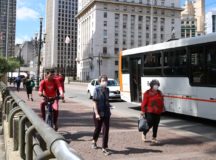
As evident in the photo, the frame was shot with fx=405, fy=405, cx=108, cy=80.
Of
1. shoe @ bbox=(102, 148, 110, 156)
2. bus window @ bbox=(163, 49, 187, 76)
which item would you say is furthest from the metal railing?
bus window @ bbox=(163, 49, 187, 76)

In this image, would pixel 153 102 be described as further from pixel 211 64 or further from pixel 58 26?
pixel 58 26

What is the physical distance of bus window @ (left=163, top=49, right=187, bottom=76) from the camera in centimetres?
1509

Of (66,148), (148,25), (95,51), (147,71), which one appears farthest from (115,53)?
(66,148)

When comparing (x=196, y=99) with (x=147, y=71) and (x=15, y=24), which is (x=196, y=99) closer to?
(x=147, y=71)

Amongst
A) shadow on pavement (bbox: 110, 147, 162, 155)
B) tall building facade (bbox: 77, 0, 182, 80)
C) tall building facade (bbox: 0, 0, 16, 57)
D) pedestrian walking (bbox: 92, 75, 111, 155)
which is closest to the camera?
pedestrian walking (bbox: 92, 75, 111, 155)

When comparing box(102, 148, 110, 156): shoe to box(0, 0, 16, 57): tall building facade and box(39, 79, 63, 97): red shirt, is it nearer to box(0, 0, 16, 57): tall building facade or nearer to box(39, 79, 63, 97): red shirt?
box(39, 79, 63, 97): red shirt

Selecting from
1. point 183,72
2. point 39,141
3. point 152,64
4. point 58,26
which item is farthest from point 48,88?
point 58,26

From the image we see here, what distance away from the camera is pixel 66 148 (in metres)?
3.07

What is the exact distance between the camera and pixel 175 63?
15.7 meters

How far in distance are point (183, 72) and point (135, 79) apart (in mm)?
4788

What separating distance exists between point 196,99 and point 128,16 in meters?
112

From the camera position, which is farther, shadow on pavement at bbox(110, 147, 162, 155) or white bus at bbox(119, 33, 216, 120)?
white bus at bbox(119, 33, 216, 120)

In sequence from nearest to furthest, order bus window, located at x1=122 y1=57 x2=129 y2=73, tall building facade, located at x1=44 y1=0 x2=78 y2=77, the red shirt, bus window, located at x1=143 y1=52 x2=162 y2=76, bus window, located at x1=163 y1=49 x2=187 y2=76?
the red shirt
bus window, located at x1=163 y1=49 x2=187 y2=76
bus window, located at x1=143 y1=52 x2=162 y2=76
bus window, located at x1=122 y1=57 x2=129 y2=73
tall building facade, located at x1=44 y1=0 x2=78 y2=77

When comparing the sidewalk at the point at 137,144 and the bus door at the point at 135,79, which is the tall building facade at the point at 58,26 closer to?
the bus door at the point at 135,79
